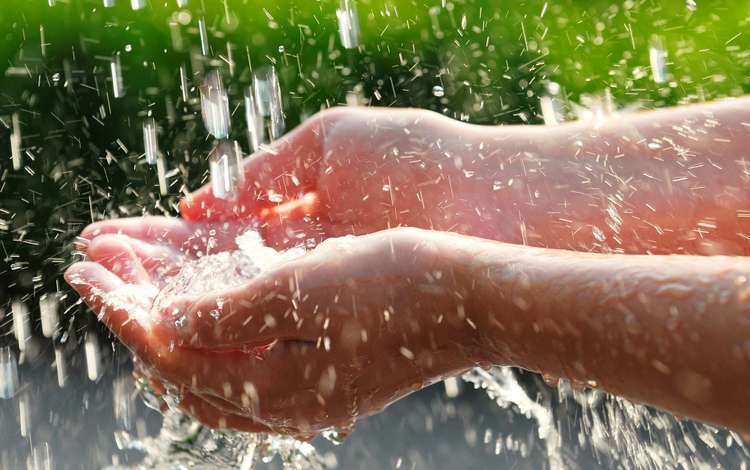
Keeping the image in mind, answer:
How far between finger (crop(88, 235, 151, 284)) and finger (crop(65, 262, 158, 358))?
3cm

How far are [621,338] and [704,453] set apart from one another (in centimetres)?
93

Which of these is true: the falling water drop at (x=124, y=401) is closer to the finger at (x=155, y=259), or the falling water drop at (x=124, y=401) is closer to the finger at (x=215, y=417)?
the finger at (x=155, y=259)

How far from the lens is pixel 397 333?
701mm

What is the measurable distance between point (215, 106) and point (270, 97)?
0.18 meters

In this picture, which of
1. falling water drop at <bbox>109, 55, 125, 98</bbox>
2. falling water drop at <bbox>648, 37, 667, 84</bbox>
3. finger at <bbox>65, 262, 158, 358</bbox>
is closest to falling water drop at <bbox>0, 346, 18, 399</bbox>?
falling water drop at <bbox>109, 55, 125, 98</bbox>

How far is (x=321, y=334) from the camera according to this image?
0.71m

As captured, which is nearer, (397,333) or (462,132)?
(397,333)

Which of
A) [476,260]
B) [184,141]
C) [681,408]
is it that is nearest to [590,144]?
[476,260]

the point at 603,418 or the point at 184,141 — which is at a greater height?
the point at 184,141

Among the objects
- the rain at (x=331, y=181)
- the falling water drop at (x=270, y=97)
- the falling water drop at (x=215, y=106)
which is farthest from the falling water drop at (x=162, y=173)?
the falling water drop at (x=270, y=97)

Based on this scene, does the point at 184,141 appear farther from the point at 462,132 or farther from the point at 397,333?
the point at 397,333

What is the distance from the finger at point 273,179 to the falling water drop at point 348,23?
32.9 inches

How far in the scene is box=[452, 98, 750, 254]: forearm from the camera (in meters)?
0.95

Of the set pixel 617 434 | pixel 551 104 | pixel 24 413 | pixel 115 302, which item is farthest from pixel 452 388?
pixel 115 302
